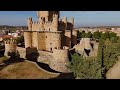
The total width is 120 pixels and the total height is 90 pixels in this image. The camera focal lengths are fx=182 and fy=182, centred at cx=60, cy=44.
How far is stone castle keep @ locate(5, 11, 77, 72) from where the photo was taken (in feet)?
59.4

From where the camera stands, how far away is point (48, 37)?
20.1 meters

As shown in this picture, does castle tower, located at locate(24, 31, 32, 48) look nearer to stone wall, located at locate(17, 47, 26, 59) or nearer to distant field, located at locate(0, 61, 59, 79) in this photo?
stone wall, located at locate(17, 47, 26, 59)

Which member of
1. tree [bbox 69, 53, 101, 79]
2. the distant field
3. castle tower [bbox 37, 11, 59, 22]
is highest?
castle tower [bbox 37, 11, 59, 22]

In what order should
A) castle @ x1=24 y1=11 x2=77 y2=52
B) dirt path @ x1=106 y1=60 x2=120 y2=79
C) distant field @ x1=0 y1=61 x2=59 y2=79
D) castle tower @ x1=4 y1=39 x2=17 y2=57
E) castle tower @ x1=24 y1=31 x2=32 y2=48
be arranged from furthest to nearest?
castle tower @ x1=24 y1=31 x2=32 y2=48 → castle tower @ x1=4 y1=39 x2=17 y2=57 → castle @ x1=24 y1=11 x2=77 y2=52 → dirt path @ x1=106 y1=60 x2=120 y2=79 → distant field @ x1=0 y1=61 x2=59 y2=79

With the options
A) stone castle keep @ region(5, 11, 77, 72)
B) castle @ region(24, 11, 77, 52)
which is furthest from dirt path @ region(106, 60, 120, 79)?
castle @ region(24, 11, 77, 52)

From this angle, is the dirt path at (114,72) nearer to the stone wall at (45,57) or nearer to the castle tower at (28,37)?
the stone wall at (45,57)

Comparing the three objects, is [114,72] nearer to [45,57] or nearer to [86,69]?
[86,69]

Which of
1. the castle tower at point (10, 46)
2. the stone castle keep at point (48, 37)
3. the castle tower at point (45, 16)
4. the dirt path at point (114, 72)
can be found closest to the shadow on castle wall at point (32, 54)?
the stone castle keep at point (48, 37)

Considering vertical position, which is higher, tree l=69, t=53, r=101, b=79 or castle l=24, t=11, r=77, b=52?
castle l=24, t=11, r=77, b=52

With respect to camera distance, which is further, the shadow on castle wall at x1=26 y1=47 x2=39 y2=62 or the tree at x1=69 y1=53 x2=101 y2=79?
the shadow on castle wall at x1=26 y1=47 x2=39 y2=62

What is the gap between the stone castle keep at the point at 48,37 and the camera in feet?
59.4

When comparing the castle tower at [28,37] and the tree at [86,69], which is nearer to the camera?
the tree at [86,69]
